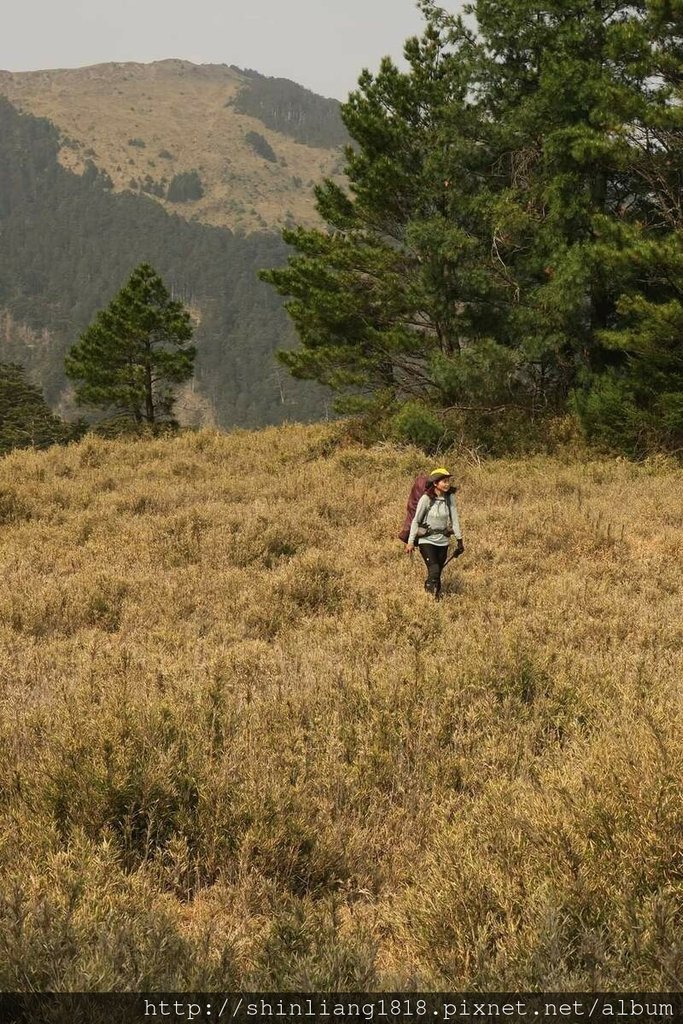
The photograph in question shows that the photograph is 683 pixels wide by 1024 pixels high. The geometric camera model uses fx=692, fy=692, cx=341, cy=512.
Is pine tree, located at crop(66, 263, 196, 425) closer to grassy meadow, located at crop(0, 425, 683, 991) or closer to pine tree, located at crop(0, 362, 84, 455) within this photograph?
pine tree, located at crop(0, 362, 84, 455)

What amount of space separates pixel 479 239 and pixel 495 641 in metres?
14.1

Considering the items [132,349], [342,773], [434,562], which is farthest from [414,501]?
[132,349]

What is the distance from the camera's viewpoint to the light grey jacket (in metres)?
8.10

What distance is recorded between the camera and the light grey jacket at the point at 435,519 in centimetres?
810

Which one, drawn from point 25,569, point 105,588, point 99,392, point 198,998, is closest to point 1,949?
point 198,998

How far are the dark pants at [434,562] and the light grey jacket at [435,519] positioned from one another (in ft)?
0.23

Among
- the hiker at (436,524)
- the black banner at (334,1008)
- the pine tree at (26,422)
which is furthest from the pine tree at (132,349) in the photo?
the black banner at (334,1008)

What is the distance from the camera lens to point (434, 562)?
312 inches

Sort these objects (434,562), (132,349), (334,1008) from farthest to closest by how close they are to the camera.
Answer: (132,349) → (434,562) → (334,1008)

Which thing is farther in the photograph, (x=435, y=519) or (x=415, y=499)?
(x=415, y=499)

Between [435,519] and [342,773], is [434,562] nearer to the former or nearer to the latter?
[435,519]

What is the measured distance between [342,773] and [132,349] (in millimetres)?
27289

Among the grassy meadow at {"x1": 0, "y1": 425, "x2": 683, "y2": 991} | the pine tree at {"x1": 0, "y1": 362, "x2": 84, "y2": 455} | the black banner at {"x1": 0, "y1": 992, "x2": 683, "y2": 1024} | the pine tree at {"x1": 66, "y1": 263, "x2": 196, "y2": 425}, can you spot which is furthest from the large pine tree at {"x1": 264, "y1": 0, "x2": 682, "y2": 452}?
the pine tree at {"x1": 0, "y1": 362, "x2": 84, "y2": 455}

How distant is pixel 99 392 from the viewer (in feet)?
93.3
